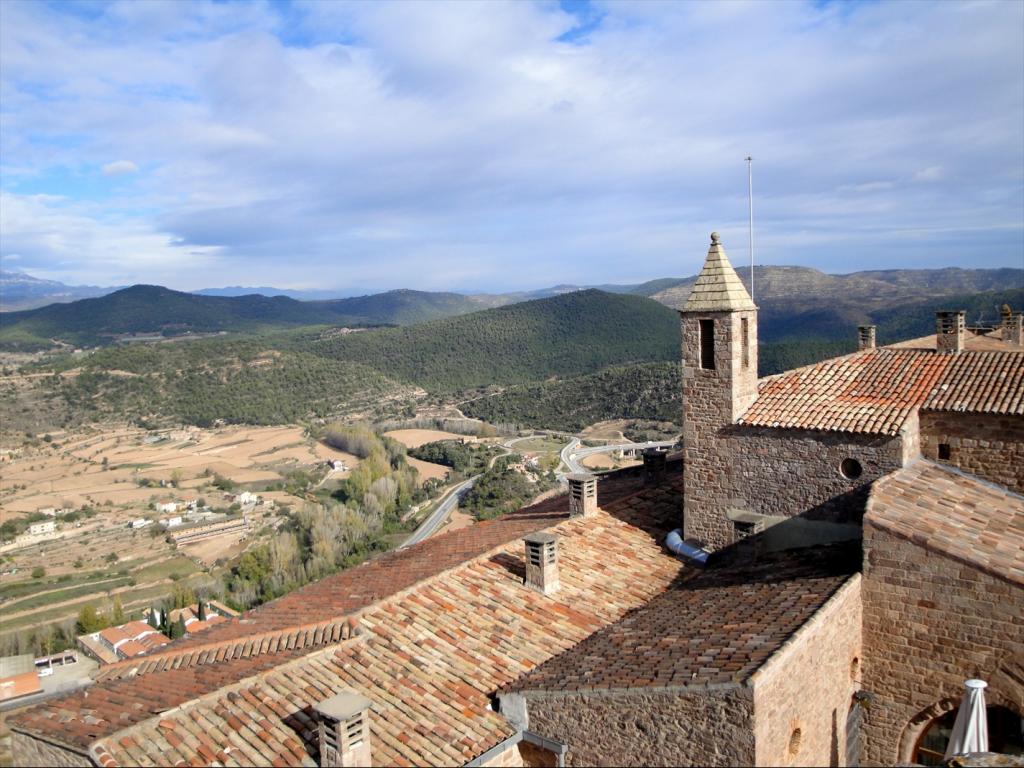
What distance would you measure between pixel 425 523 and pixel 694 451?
4151 centimetres

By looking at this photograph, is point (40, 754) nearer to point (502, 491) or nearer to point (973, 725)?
point (973, 725)

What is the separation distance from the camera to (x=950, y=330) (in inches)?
627

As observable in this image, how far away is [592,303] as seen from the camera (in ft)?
437

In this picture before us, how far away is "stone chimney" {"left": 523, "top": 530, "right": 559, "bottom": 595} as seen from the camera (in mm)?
11500

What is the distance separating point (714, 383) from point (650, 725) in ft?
23.0

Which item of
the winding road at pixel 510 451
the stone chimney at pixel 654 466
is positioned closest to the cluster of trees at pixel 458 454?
the winding road at pixel 510 451

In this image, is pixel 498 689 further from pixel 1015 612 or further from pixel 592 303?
pixel 592 303

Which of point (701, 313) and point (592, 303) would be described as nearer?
point (701, 313)

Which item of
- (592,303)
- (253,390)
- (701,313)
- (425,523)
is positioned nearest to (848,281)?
A: (592,303)

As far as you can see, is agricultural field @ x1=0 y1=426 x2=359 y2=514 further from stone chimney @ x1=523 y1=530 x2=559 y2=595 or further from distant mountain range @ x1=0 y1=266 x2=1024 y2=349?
distant mountain range @ x1=0 y1=266 x2=1024 y2=349

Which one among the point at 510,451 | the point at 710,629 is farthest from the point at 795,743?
the point at 510,451

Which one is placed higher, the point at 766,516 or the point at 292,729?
the point at 766,516

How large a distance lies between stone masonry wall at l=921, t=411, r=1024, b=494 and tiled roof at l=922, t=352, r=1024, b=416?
0.63ft

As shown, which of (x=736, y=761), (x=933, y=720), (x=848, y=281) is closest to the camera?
(x=736, y=761)
